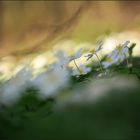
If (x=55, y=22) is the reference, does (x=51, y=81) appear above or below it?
below

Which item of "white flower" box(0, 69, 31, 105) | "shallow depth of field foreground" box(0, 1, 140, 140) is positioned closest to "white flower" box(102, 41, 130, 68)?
"shallow depth of field foreground" box(0, 1, 140, 140)

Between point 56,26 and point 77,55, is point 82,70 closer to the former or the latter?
point 77,55

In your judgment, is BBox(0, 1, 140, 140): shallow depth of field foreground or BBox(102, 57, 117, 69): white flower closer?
BBox(0, 1, 140, 140): shallow depth of field foreground

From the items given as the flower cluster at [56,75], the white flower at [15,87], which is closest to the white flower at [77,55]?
the flower cluster at [56,75]

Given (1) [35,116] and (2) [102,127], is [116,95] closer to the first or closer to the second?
(2) [102,127]

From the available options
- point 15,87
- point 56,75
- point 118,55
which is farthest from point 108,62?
point 15,87

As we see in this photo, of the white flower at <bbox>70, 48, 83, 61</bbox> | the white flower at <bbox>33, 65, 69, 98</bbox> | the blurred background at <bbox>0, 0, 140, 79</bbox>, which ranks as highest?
the blurred background at <bbox>0, 0, 140, 79</bbox>

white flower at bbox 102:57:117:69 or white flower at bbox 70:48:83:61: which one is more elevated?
white flower at bbox 70:48:83:61

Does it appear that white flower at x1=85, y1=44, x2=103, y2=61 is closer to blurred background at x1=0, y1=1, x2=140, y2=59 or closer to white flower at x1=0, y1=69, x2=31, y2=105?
blurred background at x1=0, y1=1, x2=140, y2=59
